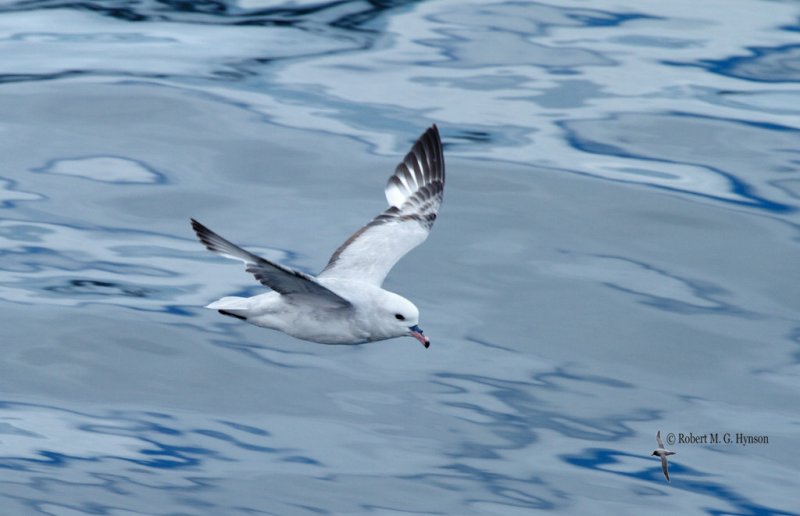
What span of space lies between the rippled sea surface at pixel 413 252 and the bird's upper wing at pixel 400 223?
1.18m

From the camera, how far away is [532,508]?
10.5 metres

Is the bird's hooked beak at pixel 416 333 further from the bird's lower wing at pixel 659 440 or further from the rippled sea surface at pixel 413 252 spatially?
the bird's lower wing at pixel 659 440

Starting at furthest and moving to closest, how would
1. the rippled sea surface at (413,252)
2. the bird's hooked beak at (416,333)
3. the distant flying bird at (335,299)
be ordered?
1. the rippled sea surface at (413,252)
2. the bird's hooked beak at (416,333)
3. the distant flying bird at (335,299)

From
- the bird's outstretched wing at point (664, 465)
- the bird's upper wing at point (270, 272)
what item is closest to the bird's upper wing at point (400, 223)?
the bird's upper wing at point (270, 272)

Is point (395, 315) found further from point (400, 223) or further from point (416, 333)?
point (400, 223)

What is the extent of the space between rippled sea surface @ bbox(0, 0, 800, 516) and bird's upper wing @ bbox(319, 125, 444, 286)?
1.18 meters

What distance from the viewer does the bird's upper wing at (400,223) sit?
10.7 m

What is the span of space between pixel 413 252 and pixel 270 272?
16.1ft

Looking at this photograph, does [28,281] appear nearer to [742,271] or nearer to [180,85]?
[180,85]

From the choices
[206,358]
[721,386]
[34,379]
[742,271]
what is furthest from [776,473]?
[34,379]

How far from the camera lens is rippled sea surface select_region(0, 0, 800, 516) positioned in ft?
35.8

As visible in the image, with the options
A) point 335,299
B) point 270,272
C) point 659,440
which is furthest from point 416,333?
point 659,440

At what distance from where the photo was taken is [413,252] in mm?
13812

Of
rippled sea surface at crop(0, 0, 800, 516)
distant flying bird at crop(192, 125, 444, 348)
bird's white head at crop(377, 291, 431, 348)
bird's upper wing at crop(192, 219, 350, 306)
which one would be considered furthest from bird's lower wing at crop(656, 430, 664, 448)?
bird's upper wing at crop(192, 219, 350, 306)
